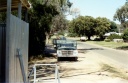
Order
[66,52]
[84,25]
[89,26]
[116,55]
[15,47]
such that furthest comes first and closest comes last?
[89,26], [84,25], [116,55], [66,52], [15,47]

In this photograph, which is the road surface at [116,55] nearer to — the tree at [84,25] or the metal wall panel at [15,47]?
the metal wall panel at [15,47]

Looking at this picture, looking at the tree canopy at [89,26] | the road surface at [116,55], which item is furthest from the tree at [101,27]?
the road surface at [116,55]

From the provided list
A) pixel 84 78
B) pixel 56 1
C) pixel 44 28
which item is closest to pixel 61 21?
pixel 56 1

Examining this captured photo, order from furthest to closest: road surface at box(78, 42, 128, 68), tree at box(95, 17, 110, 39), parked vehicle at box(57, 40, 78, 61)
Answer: tree at box(95, 17, 110, 39), road surface at box(78, 42, 128, 68), parked vehicle at box(57, 40, 78, 61)

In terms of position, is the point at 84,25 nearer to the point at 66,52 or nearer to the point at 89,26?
the point at 89,26

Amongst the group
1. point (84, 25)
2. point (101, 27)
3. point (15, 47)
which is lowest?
point (15, 47)

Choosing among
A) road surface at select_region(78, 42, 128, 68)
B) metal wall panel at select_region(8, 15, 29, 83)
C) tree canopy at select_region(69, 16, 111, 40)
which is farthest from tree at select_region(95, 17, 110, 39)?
metal wall panel at select_region(8, 15, 29, 83)

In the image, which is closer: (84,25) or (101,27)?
(84,25)

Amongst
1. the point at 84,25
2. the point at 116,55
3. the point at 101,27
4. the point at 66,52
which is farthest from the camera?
the point at 101,27

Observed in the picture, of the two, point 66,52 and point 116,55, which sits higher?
point 66,52

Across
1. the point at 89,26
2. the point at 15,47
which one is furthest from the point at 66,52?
the point at 89,26

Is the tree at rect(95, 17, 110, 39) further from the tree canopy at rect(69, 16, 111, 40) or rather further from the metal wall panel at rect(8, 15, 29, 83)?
the metal wall panel at rect(8, 15, 29, 83)

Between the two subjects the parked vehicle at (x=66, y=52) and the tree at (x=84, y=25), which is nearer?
the parked vehicle at (x=66, y=52)

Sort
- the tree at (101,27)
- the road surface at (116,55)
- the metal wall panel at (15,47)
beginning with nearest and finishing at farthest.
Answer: the metal wall panel at (15,47) < the road surface at (116,55) < the tree at (101,27)
